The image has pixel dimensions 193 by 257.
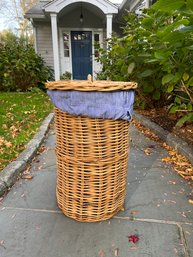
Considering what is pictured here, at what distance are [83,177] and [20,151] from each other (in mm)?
1530

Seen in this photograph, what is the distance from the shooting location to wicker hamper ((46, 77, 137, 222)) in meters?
1.52

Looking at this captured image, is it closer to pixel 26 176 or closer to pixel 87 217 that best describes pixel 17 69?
pixel 26 176

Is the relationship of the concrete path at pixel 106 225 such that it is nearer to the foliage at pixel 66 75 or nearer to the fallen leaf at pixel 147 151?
the fallen leaf at pixel 147 151

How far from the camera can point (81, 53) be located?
1038cm

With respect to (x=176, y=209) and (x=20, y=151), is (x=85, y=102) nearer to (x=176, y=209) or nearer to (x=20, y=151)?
(x=176, y=209)

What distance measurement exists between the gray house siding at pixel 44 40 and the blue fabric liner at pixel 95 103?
9.55m

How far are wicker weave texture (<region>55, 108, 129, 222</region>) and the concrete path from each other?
10 centimetres

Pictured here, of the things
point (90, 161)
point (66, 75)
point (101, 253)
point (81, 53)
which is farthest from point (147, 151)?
point (81, 53)

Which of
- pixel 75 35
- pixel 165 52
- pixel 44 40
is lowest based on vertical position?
pixel 165 52

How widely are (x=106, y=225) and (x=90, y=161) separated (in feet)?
1.65

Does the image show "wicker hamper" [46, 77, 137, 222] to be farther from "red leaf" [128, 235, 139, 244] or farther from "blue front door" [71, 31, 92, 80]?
"blue front door" [71, 31, 92, 80]

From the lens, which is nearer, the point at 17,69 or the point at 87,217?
the point at 87,217

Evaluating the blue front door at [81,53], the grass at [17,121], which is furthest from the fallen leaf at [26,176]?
the blue front door at [81,53]

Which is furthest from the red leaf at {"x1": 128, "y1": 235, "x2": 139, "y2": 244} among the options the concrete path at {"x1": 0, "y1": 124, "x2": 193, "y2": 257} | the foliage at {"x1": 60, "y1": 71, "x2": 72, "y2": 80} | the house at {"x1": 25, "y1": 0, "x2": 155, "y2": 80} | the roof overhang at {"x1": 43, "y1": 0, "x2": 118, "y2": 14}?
the foliage at {"x1": 60, "y1": 71, "x2": 72, "y2": 80}
